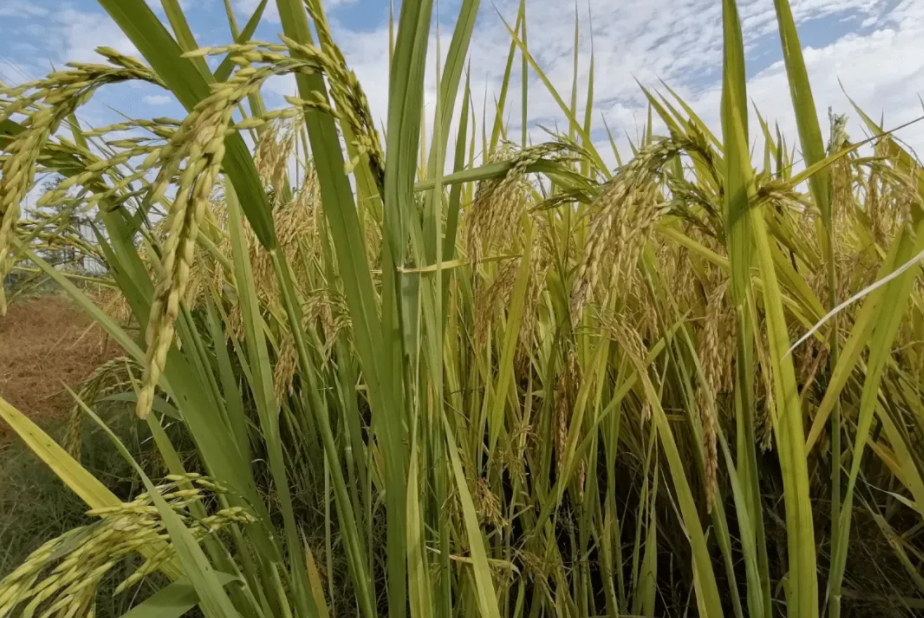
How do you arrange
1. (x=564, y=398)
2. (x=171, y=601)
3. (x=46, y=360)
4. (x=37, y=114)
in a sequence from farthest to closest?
1. (x=46, y=360)
2. (x=564, y=398)
3. (x=171, y=601)
4. (x=37, y=114)

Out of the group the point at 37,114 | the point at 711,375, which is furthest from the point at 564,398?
the point at 37,114

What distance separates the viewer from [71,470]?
0.75m

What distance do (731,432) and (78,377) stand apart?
155 inches

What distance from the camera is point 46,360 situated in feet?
12.9

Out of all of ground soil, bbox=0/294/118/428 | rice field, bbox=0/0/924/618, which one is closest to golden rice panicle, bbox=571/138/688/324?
rice field, bbox=0/0/924/618

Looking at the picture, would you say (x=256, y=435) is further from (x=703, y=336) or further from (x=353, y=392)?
(x=703, y=336)

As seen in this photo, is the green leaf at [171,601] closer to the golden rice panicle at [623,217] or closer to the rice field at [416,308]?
the rice field at [416,308]

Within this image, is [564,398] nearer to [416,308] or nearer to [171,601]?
[416,308]

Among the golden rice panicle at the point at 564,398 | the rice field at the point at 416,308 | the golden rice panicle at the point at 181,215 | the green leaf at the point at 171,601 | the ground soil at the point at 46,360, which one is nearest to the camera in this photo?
the golden rice panicle at the point at 181,215

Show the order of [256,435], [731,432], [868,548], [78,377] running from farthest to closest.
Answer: [78,377] < [256,435] < [731,432] < [868,548]

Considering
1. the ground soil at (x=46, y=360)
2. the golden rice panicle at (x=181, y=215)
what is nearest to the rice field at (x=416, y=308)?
the golden rice panicle at (x=181, y=215)

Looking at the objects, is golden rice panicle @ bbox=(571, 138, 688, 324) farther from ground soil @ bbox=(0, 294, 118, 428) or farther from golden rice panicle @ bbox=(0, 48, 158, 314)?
ground soil @ bbox=(0, 294, 118, 428)

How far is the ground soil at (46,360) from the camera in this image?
10.5ft

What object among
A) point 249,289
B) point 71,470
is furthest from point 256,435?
point 249,289
